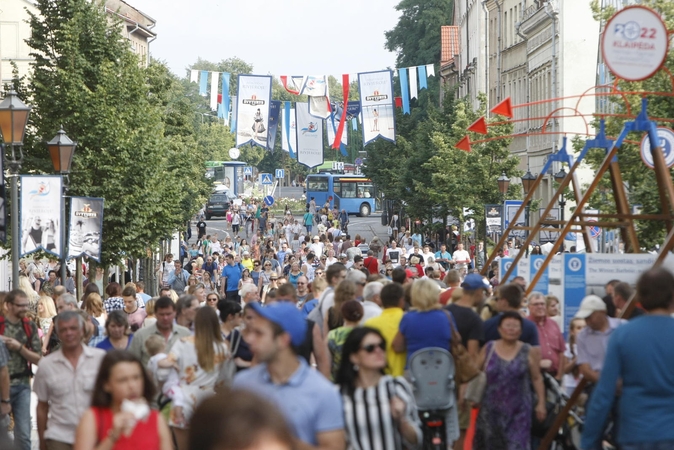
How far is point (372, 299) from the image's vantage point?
11.5 metres

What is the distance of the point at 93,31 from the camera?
29812 mm

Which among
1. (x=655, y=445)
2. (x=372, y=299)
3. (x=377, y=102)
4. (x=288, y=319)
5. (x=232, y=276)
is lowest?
(x=232, y=276)

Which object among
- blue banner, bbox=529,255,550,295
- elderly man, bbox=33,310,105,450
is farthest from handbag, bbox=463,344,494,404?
blue banner, bbox=529,255,550,295

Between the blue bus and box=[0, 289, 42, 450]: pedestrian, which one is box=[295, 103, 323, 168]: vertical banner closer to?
the blue bus

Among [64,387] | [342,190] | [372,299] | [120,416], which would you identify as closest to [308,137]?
[342,190]

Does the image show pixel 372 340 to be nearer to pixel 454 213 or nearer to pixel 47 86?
pixel 47 86

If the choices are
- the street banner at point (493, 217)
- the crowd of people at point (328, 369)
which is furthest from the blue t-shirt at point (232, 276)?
the crowd of people at point (328, 369)

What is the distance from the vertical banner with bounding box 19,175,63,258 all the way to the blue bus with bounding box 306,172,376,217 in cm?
7499

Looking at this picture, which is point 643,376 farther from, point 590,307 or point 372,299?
point 372,299

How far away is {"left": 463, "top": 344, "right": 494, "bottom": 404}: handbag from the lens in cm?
913

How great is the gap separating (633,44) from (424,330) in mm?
5518

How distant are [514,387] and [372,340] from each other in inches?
103

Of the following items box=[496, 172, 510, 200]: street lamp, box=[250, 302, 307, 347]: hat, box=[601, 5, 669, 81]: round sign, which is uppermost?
box=[601, 5, 669, 81]: round sign

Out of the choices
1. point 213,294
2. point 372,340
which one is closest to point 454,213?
point 213,294
